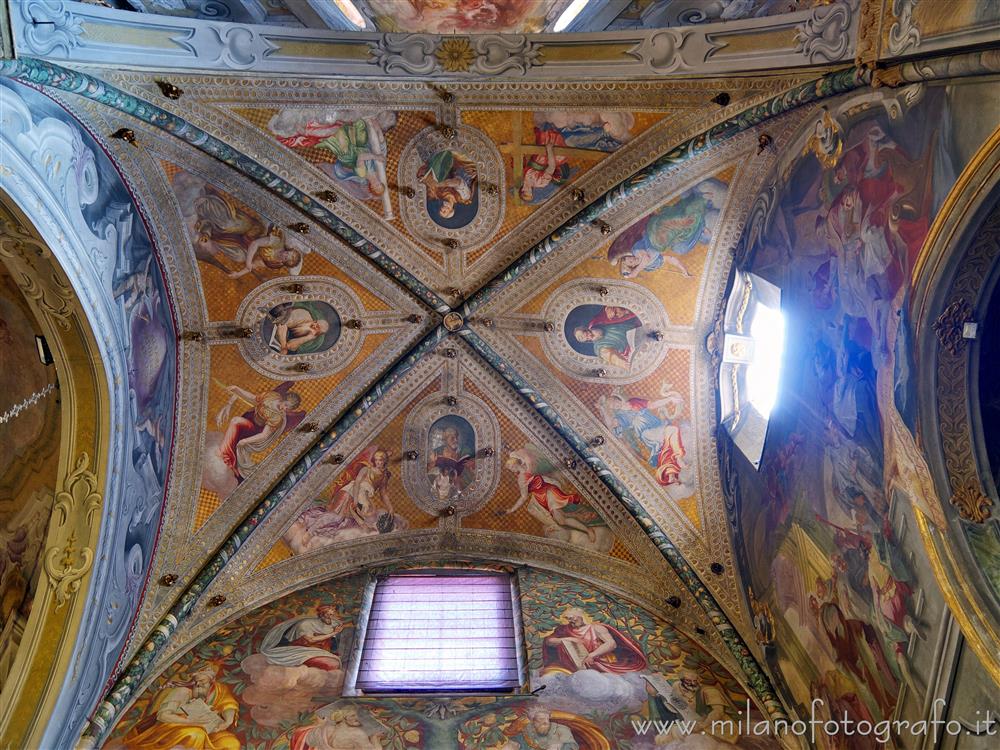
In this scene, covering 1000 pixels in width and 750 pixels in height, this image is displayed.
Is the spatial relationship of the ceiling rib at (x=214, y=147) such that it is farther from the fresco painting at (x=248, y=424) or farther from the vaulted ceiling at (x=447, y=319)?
the fresco painting at (x=248, y=424)

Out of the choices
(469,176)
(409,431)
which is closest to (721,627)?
(409,431)

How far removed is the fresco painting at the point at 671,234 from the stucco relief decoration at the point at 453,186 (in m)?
1.75

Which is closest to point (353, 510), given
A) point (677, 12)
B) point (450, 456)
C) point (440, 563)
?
point (440, 563)

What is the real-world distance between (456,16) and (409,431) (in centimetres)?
559

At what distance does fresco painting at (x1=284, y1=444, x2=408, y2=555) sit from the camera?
11562 millimetres

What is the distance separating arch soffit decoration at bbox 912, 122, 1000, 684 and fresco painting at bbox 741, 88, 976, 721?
0.60 feet

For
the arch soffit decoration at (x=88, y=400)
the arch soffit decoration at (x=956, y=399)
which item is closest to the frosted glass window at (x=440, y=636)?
the arch soffit decoration at (x=88, y=400)

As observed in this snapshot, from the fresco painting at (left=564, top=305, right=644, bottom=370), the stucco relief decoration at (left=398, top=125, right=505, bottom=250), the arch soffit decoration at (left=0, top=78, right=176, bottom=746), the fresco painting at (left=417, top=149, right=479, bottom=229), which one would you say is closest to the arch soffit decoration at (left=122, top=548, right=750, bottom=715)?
the arch soffit decoration at (left=0, top=78, right=176, bottom=746)

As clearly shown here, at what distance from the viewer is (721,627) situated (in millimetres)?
10273

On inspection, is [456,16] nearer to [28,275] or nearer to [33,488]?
[28,275]

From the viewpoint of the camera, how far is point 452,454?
1197 cm

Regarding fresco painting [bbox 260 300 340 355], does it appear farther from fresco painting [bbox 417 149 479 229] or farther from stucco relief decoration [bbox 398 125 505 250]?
fresco painting [bbox 417 149 479 229]

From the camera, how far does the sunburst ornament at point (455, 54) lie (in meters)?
9.32

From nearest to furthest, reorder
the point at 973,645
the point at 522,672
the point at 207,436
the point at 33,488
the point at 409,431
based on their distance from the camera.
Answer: the point at 973,645 → the point at 33,488 → the point at 522,672 → the point at 207,436 → the point at 409,431
